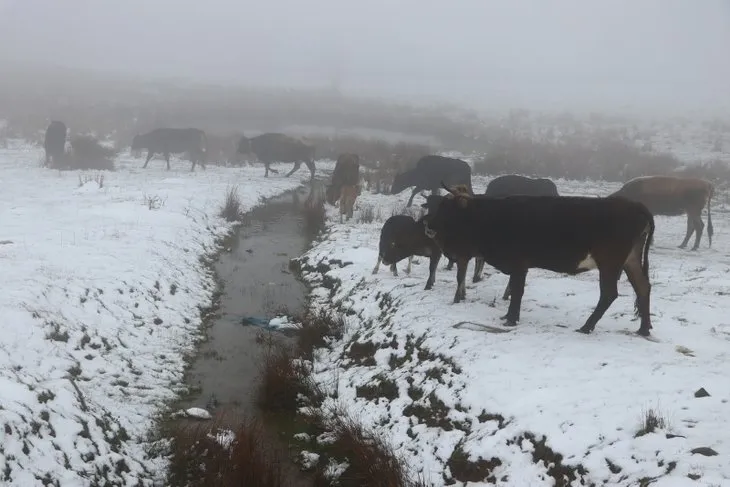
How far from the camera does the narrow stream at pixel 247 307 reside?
707 cm

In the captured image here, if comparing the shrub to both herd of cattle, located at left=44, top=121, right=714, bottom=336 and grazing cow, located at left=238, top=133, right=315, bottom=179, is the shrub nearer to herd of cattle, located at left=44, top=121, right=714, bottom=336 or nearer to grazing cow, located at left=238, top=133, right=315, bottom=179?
grazing cow, located at left=238, top=133, right=315, bottom=179

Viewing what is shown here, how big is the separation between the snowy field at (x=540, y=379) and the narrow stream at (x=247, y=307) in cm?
108

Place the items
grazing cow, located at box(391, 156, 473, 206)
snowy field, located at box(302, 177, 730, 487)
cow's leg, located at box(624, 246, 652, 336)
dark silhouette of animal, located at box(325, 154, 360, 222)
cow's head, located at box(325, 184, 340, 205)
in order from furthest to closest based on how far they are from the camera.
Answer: cow's head, located at box(325, 184, 340, 205) < grazing cow, located at box(391, 156, 473, 206) < dark silhouette of animal, located at box(325, 154, 360, 222) < cow's leg, located at box(624, 246, 652, 336) < snowy field, located at box(302, 177, 730, 487)

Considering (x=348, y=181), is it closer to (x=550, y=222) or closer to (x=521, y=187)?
(x=521, y=187)

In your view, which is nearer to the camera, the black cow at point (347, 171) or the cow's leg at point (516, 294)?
the cow's leg at point (516, 294)

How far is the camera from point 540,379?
Answer: 552cm

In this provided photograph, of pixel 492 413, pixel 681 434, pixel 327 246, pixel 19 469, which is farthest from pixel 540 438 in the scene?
pixel 327 246

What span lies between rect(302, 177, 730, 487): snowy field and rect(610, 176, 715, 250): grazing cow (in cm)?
353

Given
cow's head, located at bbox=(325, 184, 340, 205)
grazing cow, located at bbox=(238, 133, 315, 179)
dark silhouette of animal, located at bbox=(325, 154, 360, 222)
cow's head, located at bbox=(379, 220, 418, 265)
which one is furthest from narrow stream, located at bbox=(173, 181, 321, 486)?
grazing cow, located at bbox=(238, 133, 315, 179)

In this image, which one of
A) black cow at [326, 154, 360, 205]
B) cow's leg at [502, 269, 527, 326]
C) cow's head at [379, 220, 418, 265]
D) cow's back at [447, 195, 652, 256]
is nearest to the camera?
cow's back at [447, 195, 652, 256]

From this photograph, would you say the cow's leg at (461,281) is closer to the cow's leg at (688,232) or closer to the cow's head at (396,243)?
the cow's head at (396,243)

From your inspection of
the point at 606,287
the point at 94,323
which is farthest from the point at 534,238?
the point at 94,323

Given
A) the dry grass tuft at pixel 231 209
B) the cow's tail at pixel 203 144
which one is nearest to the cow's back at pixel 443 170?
the dry grass tuft at pixel 231 209

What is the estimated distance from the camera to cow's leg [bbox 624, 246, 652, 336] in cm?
650
